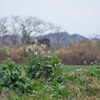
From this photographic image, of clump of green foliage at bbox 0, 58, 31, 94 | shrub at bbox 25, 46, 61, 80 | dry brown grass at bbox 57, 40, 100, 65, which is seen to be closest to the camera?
clump of green foliage at bbox 0, 58, 31, 94

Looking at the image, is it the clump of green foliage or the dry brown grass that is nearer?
the clump of green foliage

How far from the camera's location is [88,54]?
110ft

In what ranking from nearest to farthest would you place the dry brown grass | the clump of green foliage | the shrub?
1. the clump of green foliage
2. the shrub
3. the dry brown grass

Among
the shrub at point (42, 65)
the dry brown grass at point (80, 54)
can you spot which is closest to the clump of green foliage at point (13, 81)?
the shrub at point (42, 65)

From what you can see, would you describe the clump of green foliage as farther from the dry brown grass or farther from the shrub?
the dry brown grass

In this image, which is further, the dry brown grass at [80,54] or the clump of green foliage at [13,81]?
the dry brown grass at [80,54]

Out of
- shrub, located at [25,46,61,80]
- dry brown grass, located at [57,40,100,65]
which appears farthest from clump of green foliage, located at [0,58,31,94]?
dry brown grass, located at [57,40,100,65]

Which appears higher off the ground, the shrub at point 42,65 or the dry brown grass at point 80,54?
the shrub at point 42,65

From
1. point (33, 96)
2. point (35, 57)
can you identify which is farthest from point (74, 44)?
point (33, 96)

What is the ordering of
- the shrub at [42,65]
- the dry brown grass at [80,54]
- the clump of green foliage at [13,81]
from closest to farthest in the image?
the clump of green foliage at [13,81]
the shrub at [42,65]
the dry brown grass at [80,54]

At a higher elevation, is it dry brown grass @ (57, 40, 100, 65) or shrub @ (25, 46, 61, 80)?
shrub @ (25, 46, 61, 80)

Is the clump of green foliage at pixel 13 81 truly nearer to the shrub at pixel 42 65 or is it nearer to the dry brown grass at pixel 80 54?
the shrub at pixel 42 65

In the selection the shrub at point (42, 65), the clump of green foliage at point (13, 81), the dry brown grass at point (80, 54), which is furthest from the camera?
the dry brown grass at point (80, 54)

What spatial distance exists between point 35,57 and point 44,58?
28cm
